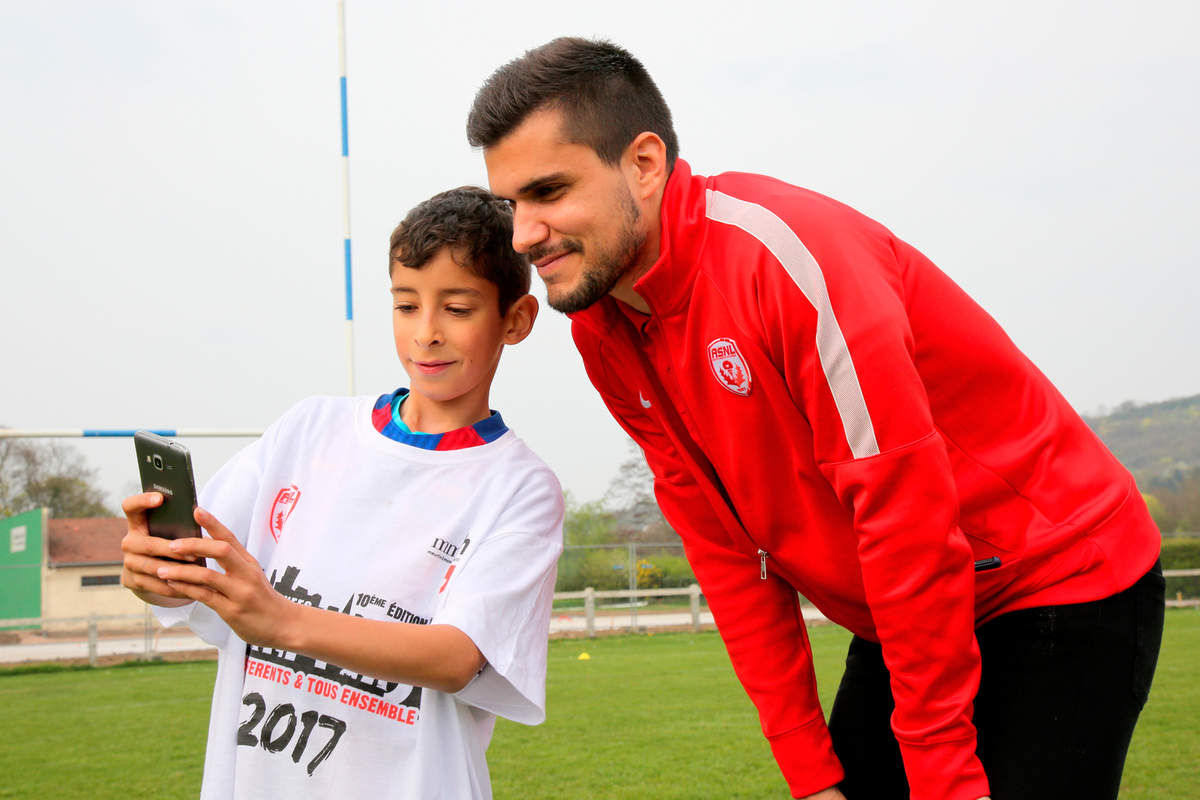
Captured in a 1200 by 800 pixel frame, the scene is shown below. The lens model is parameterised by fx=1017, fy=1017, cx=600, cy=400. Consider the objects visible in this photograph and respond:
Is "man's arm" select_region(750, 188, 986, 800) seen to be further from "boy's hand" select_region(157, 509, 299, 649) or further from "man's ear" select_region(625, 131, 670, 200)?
"boy's hand" select_region(157, 509, 299, 649)

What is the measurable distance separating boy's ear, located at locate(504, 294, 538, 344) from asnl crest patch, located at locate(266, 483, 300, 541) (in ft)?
1.53

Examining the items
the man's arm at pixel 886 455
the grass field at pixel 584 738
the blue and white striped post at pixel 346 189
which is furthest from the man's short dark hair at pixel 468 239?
the grass field at pixel 584 738

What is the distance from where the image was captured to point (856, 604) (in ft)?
5.89

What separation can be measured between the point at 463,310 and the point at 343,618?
607 millimetres

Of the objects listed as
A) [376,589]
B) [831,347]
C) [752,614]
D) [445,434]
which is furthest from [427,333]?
[752,614]

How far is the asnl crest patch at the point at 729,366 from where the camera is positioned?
1.57 m

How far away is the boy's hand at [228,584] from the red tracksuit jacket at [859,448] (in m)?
0.73

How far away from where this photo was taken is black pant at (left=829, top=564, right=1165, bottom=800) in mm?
1567

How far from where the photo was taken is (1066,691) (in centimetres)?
161

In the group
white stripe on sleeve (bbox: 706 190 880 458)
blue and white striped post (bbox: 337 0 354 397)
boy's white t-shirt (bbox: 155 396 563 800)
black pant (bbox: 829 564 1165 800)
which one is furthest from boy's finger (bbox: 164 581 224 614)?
blue and white striped post (bbox: 337 0 354 397)

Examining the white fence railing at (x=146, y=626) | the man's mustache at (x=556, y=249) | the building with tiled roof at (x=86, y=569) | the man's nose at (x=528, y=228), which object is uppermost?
the man's nose at (x=528, y=228)

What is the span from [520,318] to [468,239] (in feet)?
0.59

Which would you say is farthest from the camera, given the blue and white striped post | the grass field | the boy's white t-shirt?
the grass field

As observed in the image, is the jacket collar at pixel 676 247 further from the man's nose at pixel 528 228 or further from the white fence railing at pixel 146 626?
the white fence railing at pixel 146 626
